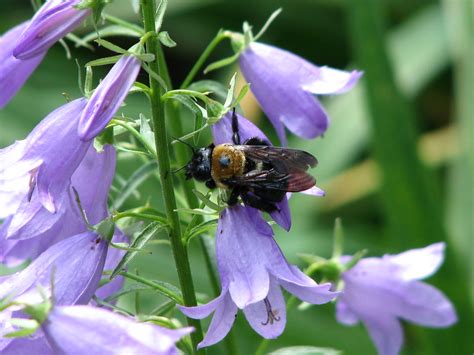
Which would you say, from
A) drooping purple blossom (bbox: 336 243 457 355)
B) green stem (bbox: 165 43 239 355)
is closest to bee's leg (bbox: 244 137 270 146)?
green stem (bbox: 165 43 239 355)

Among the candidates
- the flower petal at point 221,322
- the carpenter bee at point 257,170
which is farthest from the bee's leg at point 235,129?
the flower petal at point 221,322

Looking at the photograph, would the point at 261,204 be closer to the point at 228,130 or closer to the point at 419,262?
the point at 228,130

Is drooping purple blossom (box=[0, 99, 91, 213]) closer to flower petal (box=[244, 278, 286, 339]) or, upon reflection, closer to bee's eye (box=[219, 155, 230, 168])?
bee's eye (box=[219, 155, 230, 168])

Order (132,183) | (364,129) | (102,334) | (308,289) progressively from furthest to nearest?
1. (364,129)
2. (132,183)
3. (308,289)
4. (102,334)

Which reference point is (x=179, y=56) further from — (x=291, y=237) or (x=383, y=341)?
(x=383, y=341)

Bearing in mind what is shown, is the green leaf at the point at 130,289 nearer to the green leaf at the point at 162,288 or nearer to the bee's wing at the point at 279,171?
the green leaf at the point at 162,288

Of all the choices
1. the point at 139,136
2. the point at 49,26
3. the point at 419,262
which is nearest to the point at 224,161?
the point at 139,136
